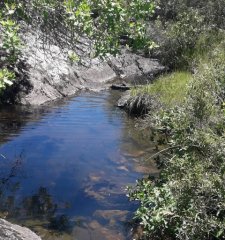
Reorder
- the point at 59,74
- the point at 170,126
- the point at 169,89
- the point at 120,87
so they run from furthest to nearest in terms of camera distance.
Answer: the point at 120,87 → the point at 59,74 → the point at 169,89 → the point at 170,126

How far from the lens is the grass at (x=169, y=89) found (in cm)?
1461

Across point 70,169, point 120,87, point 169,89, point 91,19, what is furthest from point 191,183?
point 120,87

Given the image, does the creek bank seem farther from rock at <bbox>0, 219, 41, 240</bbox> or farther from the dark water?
rock at <bbox>0, 219, 41, 240</bbox>

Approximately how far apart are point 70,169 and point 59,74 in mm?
11184

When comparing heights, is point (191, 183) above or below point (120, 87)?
above

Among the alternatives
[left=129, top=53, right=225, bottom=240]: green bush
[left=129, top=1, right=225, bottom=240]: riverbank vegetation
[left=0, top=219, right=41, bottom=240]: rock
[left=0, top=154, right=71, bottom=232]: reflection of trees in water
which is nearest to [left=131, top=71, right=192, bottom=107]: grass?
[left=129, top=1, right=225, bottom=240]: riverbank vegetation

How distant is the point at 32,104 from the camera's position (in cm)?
1858

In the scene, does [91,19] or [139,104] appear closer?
[91,19]

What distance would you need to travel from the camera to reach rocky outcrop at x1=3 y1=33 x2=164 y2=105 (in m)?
19.0

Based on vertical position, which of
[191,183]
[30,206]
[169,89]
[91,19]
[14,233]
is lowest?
[30,206]

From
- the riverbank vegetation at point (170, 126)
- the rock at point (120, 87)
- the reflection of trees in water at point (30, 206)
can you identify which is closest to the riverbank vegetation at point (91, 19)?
the riverbank vegetation at point (170, 126)

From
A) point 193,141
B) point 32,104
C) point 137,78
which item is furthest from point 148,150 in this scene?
point 137,78

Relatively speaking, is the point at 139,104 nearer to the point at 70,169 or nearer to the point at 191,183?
the point at 70,169

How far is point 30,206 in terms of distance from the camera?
9.09m
